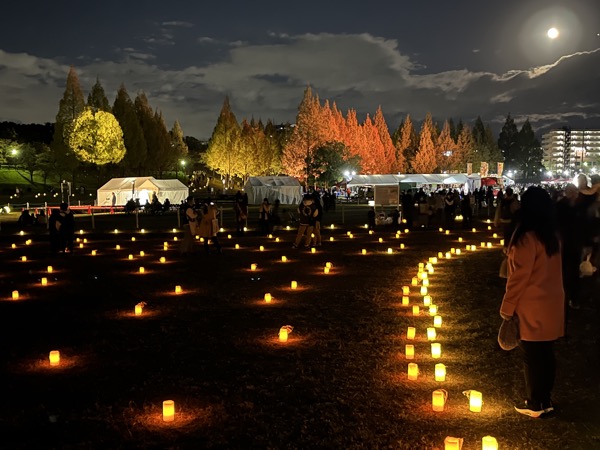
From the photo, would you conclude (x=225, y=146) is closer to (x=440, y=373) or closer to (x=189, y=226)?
(x=189, y=226)

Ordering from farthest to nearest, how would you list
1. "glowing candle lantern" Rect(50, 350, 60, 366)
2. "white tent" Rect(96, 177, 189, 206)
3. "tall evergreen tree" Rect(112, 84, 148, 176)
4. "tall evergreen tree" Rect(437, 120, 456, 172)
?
1. "tall evergreen tree" Rect(437, 120, 456, 172)
2. "tall evergreen tree" Rect(112, 84, 148, 176)
3. "white tent" Rect(96, 177, 189, 206)
4. "glowing candle lantern" Rect(50, 350, 60, 366)

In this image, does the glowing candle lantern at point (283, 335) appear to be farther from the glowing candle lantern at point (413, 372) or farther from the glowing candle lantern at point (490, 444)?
the glowing candle lantern at point (490, 444)

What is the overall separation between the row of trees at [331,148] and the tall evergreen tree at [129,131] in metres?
17.5

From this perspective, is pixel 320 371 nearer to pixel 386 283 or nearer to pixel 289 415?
pixel 289 415

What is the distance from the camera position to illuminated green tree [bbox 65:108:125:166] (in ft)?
188

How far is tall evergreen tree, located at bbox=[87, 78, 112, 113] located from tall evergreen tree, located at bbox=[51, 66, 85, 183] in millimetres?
2437

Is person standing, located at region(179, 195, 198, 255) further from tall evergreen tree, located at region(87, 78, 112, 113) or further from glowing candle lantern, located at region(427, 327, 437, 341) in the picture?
tall evergreen tree, located at region(87, 78, 112, 113)

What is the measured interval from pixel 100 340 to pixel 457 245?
14811 millimetres

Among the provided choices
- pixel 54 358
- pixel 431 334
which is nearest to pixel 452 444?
pixel 431 334

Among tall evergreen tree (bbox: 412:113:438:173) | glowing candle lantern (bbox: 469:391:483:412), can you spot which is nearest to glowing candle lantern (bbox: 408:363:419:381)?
glowing candle lantern (bbox: 469:391:483:412)

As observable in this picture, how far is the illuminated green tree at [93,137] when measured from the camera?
188 feet

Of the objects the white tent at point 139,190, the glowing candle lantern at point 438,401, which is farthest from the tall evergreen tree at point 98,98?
the glowing candle lantern at point 438,401

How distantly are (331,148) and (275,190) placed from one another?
18748 mm

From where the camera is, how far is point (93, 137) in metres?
57.7
